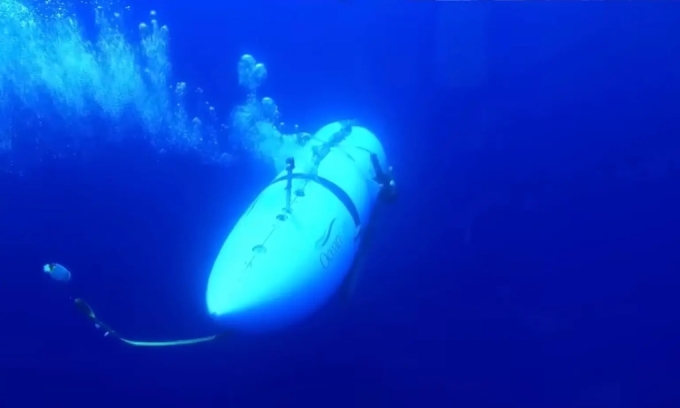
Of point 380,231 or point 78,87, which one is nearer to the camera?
point 78,87

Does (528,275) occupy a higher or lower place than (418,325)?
higher

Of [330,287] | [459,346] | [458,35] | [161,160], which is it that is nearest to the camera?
[330,287]

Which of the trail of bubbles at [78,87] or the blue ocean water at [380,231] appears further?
the blue ocean water at [380,231]

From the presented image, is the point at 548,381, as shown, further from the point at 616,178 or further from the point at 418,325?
the point at 616,178

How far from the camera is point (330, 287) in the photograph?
15.6ft

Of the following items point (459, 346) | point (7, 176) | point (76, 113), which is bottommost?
point (459, 346)

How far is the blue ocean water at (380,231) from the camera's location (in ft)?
26.9

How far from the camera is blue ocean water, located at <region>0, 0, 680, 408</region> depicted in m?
8.21

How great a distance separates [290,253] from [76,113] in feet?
19.8

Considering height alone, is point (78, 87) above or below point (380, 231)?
above

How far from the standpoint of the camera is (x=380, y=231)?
9016mm

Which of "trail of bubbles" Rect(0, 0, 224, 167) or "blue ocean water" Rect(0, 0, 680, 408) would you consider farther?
"blue ocean water" Rect(0, 0, 680, 408)

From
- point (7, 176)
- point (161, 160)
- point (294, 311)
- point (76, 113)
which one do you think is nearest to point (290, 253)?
point (294, 311)

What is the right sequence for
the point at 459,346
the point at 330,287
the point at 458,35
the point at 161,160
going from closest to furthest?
the point at 330,287, the point at 459,346, the point at 161,160, the point at 458,35
